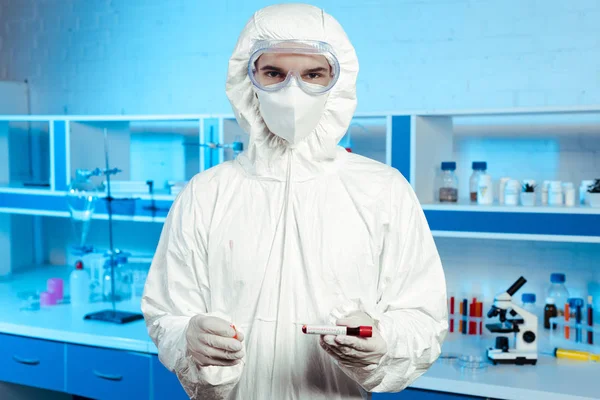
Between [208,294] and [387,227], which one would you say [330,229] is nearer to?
[387,227]

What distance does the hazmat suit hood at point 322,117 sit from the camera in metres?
1.30

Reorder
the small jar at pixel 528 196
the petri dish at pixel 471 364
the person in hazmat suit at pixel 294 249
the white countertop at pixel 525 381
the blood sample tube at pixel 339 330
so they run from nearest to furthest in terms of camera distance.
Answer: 1. the blood sample tube at pixel 339 330
2. the person in hazmat suit at pixel 294 249
3. the white countertop at pixel 525 381
4. the petri dish at pixel 471 364
5. the small jar at pixel 528 196

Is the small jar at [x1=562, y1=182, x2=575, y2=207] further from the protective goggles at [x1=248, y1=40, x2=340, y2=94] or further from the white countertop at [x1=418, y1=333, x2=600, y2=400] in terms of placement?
the protective goggles at [x1=248, y1=40, x2=340, y2=94]

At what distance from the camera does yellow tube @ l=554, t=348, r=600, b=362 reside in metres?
2.14

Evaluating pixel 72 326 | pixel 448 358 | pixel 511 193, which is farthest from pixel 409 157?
pixel 72 326

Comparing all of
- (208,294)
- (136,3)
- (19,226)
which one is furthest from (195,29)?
(208,294)

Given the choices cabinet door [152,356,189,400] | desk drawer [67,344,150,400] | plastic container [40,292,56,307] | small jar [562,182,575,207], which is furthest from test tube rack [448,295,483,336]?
plastic container [40,292,56,307]

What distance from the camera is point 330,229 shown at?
1.26 m

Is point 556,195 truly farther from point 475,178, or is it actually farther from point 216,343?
point 216,343

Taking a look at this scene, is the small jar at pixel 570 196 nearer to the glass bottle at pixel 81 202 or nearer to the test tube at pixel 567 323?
the test tube at pixel 567 323

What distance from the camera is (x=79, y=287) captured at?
2793mm

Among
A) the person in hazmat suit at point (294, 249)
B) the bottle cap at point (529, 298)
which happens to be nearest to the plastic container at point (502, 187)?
the bottle cap at point (529, 298)

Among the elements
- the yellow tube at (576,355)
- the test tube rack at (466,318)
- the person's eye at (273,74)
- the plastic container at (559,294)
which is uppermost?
the person's eye at (273,74)

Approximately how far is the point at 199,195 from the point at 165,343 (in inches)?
11.3
